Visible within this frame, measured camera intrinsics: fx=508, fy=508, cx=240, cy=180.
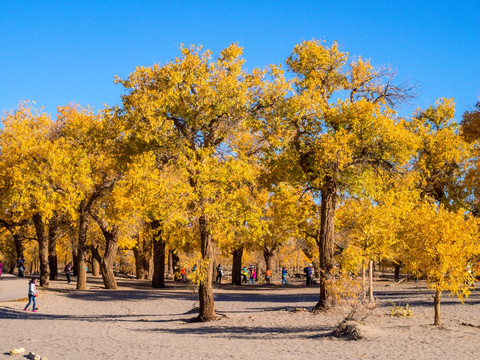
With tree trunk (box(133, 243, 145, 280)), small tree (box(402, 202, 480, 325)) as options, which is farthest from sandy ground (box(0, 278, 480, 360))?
tree trunk (box(133, 243, 145, 280))

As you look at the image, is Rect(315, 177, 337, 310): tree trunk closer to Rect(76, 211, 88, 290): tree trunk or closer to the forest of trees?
the forest of trees

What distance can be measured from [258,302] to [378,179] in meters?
10.2

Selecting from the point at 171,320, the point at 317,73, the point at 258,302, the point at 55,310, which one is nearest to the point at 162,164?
the point at 171,320

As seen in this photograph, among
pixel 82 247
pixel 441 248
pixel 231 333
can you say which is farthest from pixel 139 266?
pixel 441 248

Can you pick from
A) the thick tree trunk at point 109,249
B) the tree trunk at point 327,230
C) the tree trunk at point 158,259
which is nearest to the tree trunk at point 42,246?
the thick tree trunk at point 109,249

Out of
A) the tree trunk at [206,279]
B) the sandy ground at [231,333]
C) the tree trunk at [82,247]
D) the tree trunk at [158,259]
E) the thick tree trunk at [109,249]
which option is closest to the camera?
the sandy ground at [231,333]

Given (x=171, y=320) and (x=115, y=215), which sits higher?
(x=115, y=215)

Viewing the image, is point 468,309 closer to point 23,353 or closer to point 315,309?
point 315,309

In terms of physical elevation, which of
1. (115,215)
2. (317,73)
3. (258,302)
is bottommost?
(258,302)

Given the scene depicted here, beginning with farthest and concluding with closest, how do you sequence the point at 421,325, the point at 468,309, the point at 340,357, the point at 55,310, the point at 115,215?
the point at 115,215 < the point at 55,310 < the point at 468,309 < the point at 421,325 < the point at 340,357

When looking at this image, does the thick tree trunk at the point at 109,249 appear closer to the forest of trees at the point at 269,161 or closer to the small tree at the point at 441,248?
the forest of trees at the point at 269,161

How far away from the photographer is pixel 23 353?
41.8 ft

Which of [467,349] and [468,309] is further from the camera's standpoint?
[468,309]

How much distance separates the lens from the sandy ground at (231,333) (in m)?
12.9
